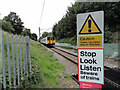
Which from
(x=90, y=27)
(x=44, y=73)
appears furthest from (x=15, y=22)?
(x=90, y=27)

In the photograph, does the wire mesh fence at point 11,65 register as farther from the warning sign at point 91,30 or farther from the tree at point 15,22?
the tree at point 15,22

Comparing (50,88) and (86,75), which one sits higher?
(86,75)

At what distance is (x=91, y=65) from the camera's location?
1.75 meters

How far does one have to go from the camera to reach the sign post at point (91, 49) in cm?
167

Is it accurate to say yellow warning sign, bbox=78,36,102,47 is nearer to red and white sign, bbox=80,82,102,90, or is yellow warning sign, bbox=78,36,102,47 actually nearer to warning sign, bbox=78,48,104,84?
warning sign, bbox=78,48,104,84

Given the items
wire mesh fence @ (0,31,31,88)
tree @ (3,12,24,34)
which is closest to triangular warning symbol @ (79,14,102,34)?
wire mesh fence @ (0,31,31,88)

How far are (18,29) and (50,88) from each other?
118ft

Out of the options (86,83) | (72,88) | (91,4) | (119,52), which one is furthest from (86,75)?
(91,4)

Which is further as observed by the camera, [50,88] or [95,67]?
[50,88]

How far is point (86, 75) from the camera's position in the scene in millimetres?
1800

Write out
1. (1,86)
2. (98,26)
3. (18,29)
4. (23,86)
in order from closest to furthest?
(98,26) → (1,86) → (23,86) → (18,29)

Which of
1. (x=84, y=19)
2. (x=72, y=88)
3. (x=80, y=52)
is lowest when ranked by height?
(x=72, y=88)

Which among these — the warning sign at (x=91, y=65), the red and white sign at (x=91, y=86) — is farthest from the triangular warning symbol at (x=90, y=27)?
the red and white sign at (x=91, y=86)

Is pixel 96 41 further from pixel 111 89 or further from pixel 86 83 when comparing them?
pixel 111 89
